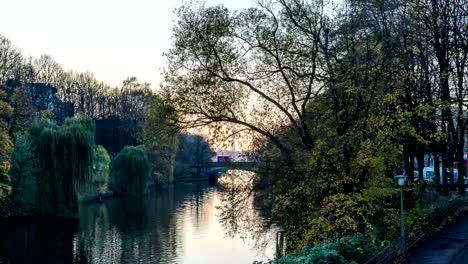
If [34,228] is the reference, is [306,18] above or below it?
above

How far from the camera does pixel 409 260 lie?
14352mm

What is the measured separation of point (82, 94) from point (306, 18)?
61.4 meters

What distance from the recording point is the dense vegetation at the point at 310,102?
49.7 ft

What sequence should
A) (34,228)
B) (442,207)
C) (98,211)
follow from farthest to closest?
(98,211)
(34,228)
(442,207)

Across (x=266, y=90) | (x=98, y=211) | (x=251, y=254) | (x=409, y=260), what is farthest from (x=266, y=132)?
(x=98, y=211)

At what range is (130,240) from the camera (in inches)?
1201

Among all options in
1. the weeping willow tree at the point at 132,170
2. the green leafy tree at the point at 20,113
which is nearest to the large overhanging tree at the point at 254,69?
the green leafy tree at the point at 20,113

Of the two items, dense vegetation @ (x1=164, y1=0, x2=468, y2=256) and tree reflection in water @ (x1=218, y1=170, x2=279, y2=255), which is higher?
dense vegetation @ (x1=164, y1=0, x2=468, y2=256)

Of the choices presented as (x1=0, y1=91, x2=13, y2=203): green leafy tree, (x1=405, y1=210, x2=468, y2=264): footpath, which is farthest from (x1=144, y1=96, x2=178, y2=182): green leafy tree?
(x1=0, y1=91, x2=13, y2=203): green leafy tree

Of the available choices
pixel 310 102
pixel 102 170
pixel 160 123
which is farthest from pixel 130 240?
pixel 102 170

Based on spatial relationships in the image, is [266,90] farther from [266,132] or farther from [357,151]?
[357,151]

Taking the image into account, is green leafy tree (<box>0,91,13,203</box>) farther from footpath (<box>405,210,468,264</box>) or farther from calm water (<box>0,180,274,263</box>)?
footpath (<box>405,210,468,264</box>)

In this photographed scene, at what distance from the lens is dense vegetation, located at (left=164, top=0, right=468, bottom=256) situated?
15.1m

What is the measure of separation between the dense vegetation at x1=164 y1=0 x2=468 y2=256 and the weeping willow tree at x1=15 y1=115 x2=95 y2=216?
21.9 m
